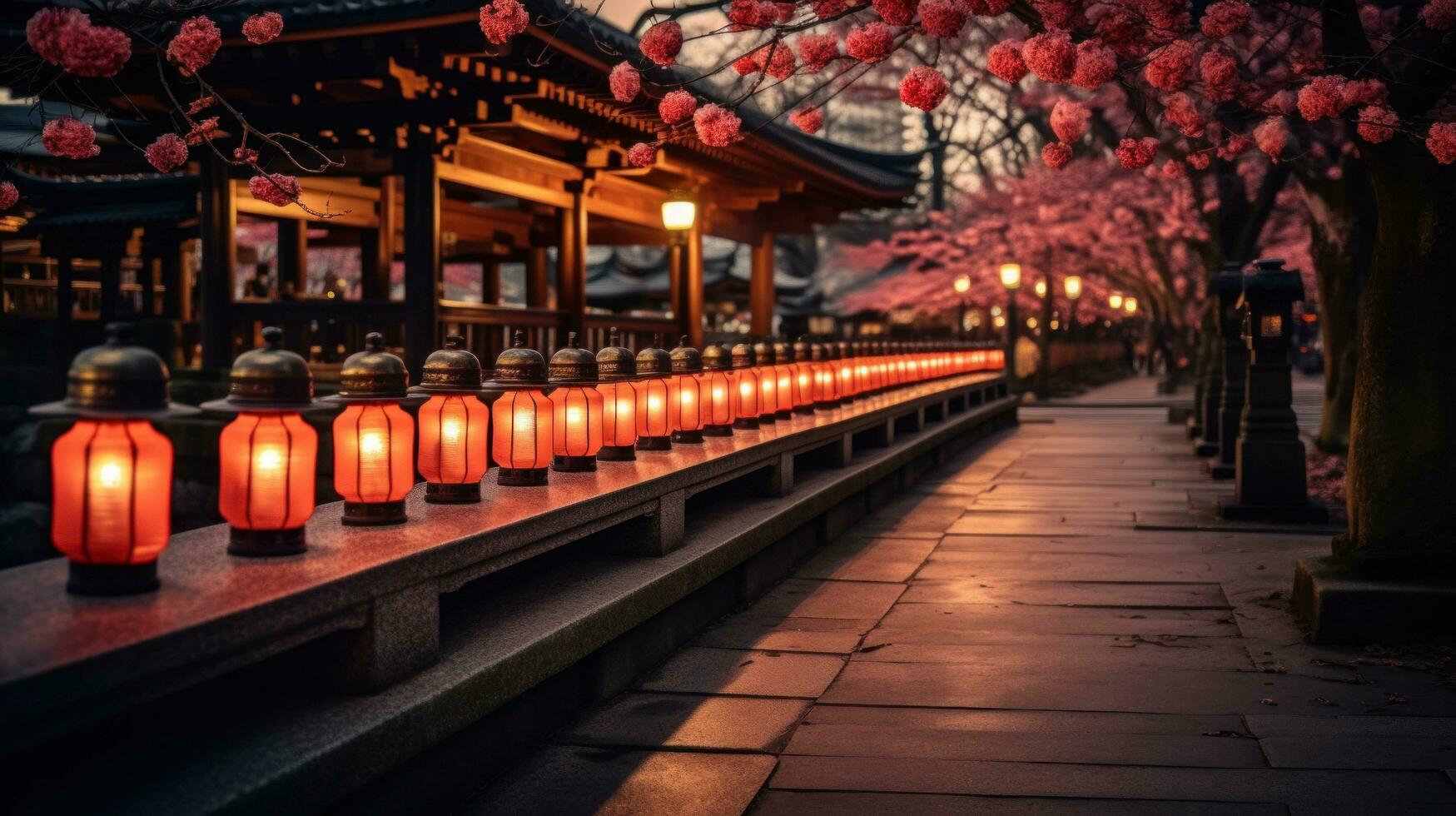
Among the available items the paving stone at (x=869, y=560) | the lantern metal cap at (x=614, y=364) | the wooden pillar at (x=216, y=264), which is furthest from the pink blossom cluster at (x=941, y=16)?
the wooden pillar at (x=216, y=264)

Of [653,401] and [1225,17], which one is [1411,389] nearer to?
[1225,17]

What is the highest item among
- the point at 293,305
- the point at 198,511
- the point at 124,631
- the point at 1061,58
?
the point at 1061,58

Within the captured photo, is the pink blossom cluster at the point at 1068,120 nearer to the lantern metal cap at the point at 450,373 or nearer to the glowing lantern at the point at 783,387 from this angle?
the glowing lantern at the point at 783,387

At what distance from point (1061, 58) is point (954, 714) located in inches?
125

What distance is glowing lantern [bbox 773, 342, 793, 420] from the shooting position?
10.3m

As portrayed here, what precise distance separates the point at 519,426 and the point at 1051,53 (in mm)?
3064

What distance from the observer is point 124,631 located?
2.96 m

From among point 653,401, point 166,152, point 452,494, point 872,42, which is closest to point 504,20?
point 166,152

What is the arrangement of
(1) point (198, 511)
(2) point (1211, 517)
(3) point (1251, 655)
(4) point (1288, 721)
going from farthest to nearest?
(1) point (198, 511)
(2) point (1211, 517)
(3) point (1251, 655)
(4) point (1288, 721)

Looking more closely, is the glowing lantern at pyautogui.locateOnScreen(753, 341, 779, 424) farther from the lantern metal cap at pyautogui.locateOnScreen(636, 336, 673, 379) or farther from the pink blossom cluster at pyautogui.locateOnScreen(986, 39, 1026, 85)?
the pink blossom cluster at pyautogui.locateOnScreen(986, 39, 1026, 85)

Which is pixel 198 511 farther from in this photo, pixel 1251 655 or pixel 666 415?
pixel 1251 655

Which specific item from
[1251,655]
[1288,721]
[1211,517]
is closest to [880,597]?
[1251,655]

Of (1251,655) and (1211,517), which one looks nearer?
(1251,655)

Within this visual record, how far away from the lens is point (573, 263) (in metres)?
15.9
